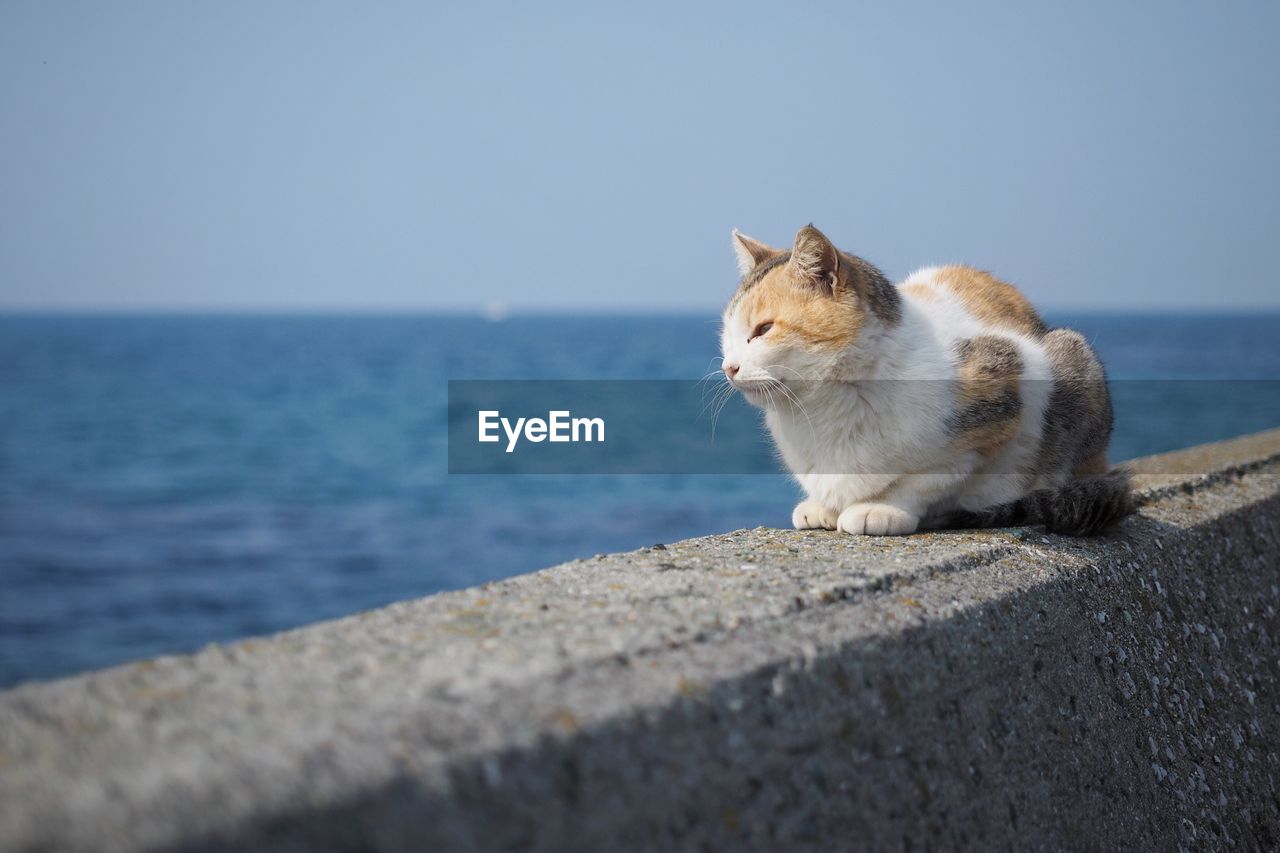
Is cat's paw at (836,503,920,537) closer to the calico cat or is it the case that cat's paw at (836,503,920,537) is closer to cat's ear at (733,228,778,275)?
the calico cat

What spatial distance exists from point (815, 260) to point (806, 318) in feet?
0.54

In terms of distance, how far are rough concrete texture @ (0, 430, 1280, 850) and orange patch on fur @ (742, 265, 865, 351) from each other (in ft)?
2.10

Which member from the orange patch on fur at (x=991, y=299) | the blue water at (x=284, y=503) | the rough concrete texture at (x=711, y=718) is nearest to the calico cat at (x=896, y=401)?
the orange patch on fur at (x=991, y=299)

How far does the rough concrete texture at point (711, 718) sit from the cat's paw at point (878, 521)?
0.15m

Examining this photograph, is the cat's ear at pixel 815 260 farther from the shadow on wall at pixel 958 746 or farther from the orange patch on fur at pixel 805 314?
the shadow on wall at pixel 958 746

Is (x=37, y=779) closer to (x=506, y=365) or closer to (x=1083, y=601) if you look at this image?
(x=1083, y=601)

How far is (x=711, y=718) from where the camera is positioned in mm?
1252

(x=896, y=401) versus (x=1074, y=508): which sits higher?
(x=896, y=401)

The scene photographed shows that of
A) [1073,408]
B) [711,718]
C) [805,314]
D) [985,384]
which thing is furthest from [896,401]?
[711,718]

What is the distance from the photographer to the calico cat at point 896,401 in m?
2.69

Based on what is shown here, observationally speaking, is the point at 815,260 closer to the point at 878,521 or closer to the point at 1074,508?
the point at 878,521

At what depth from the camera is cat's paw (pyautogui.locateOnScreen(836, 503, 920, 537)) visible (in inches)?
99.3

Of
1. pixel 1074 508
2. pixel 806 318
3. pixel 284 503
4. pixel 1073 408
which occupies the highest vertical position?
pixel 806 318

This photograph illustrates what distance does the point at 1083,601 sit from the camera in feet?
6.59
